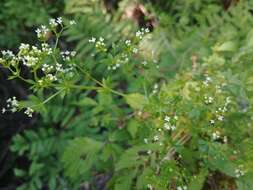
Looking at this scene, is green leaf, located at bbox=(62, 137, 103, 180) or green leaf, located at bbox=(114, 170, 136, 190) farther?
green leaf, located at bbox=(62, 137, 103, 180)

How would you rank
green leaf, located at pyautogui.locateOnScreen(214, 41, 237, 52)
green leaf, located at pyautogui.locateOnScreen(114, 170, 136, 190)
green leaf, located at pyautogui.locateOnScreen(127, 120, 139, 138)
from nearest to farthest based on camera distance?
1. green leaf, located at pyautogui.locateOnScreen(114, 170, 136, 190)
2. green leaf, located at pyautogui.locateOnScreen(127, 120, 139, 138)
3. green leaf, located at pyautogui.locateOnScreen(214, 41, 237, 52)

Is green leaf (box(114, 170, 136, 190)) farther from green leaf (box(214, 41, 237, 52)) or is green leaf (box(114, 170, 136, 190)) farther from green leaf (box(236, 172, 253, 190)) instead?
green leaf (box(214, 41, 237, 52))

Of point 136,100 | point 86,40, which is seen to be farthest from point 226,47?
point 86,40

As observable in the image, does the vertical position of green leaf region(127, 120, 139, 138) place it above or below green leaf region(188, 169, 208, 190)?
above

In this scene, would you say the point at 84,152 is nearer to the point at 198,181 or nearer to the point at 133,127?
the point at 133,127

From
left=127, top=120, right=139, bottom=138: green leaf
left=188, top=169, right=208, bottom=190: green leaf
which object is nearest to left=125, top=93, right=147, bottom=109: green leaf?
left=127, top=120, right=139, bottom=138: green leaf

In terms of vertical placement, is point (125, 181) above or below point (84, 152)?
below

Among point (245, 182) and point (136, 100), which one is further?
point (136, 100)

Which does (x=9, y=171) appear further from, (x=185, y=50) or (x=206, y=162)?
(x=206, y=162)

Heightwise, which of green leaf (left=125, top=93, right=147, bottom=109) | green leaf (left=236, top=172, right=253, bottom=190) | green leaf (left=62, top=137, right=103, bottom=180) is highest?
green leaf (left=125, top=93, right=147, bottom=109)

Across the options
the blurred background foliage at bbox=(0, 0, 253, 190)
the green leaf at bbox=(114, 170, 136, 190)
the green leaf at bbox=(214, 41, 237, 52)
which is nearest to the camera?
the green leaf at bbox=(114, 170, 136, 190)
